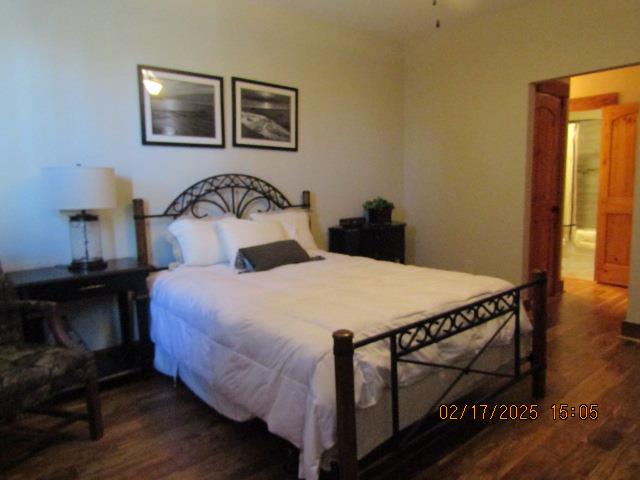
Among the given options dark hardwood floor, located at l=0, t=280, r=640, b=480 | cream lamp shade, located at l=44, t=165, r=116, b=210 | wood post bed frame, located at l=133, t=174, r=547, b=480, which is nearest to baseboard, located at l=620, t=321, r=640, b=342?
dark hardwood floor, located at l=0, t=280, r=640, b=480

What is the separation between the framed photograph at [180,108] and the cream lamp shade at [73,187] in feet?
2.08

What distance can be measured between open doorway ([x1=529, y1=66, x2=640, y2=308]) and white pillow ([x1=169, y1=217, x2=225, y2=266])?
3053 mm

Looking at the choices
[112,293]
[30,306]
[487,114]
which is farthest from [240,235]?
[487,114]

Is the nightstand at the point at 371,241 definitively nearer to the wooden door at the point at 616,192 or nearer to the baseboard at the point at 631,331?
the baseboard at the point at 631,331

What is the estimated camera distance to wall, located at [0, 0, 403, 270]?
107 inches

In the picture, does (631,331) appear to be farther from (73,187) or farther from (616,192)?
(73,187)

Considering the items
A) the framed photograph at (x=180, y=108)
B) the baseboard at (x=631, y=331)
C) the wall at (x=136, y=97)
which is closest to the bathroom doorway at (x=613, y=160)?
the baseboard at (x=631, y=331)

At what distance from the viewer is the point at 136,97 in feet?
10.3

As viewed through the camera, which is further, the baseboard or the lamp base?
the baseboard

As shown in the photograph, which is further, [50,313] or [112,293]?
[112,293]

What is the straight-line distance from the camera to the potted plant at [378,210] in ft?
14.6

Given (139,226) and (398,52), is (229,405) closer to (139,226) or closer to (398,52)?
(139,226)

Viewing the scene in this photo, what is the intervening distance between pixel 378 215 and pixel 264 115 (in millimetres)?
1495

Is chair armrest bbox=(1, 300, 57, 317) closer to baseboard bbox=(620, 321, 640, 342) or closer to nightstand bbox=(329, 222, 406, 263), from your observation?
nightstand bbox=(329, 222, 406, 263)
